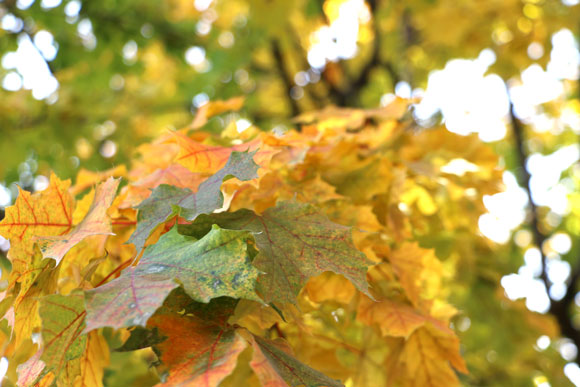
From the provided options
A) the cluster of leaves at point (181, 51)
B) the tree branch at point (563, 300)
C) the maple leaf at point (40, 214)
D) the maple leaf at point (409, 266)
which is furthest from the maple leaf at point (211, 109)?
the tree branch at point (563, 300)

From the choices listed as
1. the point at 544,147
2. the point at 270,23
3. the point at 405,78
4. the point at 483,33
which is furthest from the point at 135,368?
the point at 544,147

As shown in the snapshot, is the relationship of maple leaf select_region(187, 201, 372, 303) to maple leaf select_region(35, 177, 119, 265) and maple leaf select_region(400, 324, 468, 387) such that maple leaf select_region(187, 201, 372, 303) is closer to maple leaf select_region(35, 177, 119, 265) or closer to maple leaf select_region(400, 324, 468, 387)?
maple leaf select_region(35, 177, 119, 265)

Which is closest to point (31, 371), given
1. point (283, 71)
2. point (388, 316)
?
point (388, 316)

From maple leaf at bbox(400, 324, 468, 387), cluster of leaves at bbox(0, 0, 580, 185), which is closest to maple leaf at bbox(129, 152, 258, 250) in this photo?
maple leaf at bbox(400, 324, 468, 387)

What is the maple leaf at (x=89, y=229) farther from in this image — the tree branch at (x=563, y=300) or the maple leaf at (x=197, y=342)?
the tree branch at (x=563, y=300)

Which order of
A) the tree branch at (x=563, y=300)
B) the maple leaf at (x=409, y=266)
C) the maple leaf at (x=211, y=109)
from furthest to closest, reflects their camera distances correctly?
the tree branch at (x=563, y=300) < the maple leaf at (x=211, y=109) < the maple leaf at (x=409, y=266)

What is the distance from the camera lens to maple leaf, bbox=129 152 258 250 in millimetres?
698

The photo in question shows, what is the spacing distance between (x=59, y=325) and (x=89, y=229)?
0.15 m

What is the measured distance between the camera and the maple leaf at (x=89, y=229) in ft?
2.30

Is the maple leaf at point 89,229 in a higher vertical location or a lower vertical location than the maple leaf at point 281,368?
higher

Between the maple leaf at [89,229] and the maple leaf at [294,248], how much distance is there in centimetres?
13

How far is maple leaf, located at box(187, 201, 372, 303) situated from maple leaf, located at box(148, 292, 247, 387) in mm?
70

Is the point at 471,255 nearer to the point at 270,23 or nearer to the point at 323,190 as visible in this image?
the point at 323,190

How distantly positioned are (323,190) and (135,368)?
76 centimetres
